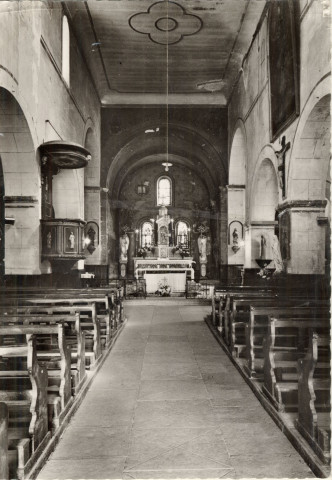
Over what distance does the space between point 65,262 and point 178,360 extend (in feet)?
17.3

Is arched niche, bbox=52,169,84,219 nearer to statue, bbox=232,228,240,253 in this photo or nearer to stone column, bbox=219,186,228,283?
statue, bbox=232,228,240,253

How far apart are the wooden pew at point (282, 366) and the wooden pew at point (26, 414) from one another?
2.07 meters

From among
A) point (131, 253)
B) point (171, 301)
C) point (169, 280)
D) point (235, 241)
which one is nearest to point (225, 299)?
point (171, 301)

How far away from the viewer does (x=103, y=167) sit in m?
18.6

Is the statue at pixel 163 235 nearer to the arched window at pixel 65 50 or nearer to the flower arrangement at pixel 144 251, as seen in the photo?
the flower arrangement at pixel 144 251

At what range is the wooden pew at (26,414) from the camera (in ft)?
9.70

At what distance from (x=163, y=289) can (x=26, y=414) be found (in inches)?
479

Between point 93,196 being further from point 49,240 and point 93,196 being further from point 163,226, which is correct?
point 49,240

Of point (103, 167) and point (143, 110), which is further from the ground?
point (143, 110)

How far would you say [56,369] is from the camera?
4.54 m

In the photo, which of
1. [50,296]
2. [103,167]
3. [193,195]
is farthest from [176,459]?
[193,195]

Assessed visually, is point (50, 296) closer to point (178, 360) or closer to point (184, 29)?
point (178, 360)

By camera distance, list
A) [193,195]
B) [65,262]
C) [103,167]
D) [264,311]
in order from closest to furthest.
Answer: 1. [264,311]
2. [65,262]
3. [103,167]
4. [193,195]

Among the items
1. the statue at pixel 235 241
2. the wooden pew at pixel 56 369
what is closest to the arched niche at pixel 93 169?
the statue at pixel 235 241
